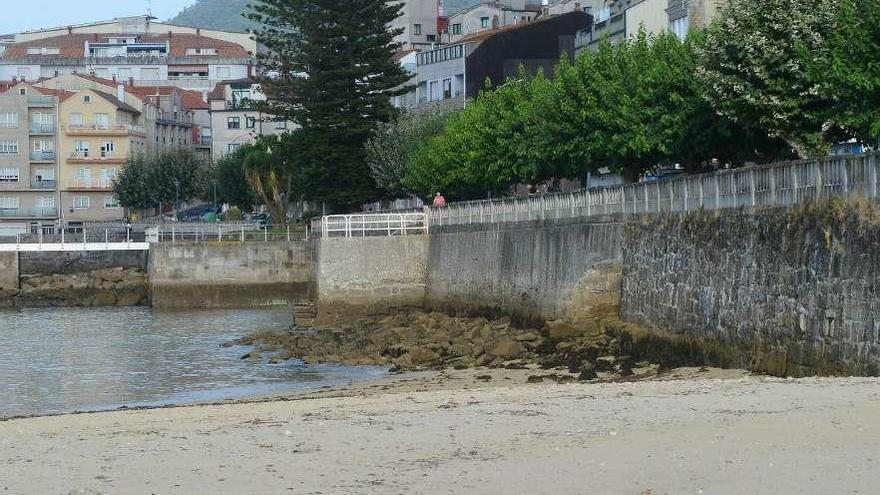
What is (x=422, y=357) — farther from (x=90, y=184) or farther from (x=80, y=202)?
(x=80, y=202)

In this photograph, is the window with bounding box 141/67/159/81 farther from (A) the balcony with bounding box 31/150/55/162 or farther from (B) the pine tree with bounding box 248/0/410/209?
(B) the pine tree with bounding box 248/0/410/209

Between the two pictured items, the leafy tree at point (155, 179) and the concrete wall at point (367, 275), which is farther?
the leafy tree at point (155, 179)

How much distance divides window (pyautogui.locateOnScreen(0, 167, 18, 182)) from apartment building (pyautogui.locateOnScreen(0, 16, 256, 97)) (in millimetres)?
31448

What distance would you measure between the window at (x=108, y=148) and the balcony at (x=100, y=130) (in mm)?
581

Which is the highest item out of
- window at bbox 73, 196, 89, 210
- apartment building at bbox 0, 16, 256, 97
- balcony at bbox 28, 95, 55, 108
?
apartment building at bbox 0, 16, 256, 97

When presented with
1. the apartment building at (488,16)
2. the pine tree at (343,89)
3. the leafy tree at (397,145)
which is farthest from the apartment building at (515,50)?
the apartment building at (488,16)

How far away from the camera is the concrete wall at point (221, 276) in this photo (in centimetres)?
5400

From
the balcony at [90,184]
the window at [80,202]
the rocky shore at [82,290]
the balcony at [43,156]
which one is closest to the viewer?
the rocky shore at [82,290]

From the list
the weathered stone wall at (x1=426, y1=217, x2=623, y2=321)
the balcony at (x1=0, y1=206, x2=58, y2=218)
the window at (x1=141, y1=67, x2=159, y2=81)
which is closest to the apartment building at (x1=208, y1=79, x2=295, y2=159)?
the balcony at (x1=0, y1=206, x2=58, y2=218)

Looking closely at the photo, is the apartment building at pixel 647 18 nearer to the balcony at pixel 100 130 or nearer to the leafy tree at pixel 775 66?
the leafy tree at pixel 775 66

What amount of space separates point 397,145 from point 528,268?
22982 mm

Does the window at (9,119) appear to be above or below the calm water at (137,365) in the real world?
above

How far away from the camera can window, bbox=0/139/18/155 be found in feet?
316

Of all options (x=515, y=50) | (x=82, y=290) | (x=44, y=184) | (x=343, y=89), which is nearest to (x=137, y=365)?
(x=82, y=290)
